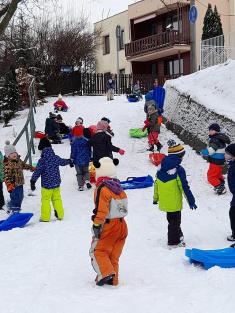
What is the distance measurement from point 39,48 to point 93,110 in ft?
39.5

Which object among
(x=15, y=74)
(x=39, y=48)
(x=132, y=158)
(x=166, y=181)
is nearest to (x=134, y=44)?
(x=39, y=48)

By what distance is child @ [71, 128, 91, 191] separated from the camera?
11445 millimetres

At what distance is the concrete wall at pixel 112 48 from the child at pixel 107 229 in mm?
33955

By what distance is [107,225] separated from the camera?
5.50 m

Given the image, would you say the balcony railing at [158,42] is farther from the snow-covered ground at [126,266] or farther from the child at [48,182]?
the child at [48,182]

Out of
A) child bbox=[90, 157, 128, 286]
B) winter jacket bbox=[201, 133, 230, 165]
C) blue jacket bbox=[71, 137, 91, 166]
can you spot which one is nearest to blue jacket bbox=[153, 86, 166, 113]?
blue jacket bbox=[71, 137, 91, 166]

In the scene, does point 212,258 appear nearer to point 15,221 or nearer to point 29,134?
point 15,221

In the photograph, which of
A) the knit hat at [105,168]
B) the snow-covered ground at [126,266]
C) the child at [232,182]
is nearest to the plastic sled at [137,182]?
the snow-covered ground at [126,266]

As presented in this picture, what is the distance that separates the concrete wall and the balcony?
2360 millimetres

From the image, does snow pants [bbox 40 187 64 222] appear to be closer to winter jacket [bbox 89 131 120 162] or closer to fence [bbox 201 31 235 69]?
winter jacket [bbox 89 131 120 162]

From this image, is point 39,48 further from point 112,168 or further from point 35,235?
point 112,168

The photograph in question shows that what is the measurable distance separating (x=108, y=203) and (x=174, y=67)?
3118 centimetres

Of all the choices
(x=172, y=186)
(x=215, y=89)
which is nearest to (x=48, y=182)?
(x=172, y=186)

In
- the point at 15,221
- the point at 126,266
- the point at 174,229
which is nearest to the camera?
the point at 126,266
